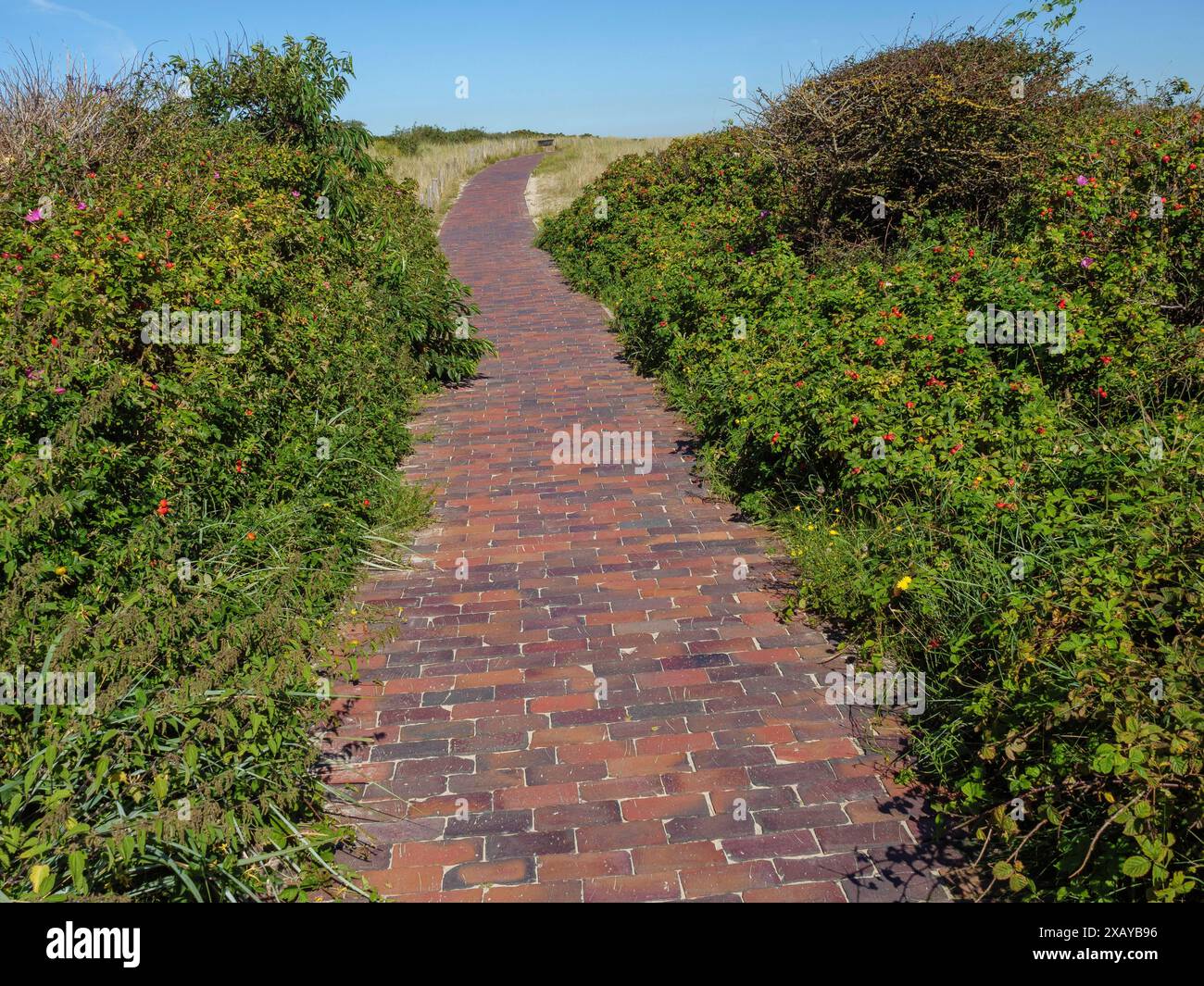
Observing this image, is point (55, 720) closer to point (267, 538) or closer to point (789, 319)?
point (267, 538)

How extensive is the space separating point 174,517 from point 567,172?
29023mm

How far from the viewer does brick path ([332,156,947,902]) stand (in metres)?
3.30

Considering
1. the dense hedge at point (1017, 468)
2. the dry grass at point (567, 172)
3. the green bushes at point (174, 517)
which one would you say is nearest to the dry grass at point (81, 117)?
the green bushes at point (174, 517)

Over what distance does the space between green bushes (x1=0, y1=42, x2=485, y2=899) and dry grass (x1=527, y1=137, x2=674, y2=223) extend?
52.9 ft

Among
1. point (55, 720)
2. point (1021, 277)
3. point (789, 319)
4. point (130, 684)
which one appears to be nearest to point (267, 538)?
point (130, 684)

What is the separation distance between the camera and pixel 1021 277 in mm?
6867

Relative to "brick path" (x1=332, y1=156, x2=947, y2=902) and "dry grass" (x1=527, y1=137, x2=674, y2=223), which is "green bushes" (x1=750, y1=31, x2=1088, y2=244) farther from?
"dry grass" (x1=527, y1=137, x2=674, y2=223)

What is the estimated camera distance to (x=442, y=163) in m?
33.8

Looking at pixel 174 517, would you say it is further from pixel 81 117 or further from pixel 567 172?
pixel 567 172

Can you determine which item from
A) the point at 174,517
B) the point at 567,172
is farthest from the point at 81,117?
the point at 567,172

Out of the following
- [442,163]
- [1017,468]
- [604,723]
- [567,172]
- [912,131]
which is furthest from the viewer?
[442,163]

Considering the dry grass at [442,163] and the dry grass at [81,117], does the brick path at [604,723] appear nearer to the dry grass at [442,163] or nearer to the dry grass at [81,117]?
the dry grass at [81,117]

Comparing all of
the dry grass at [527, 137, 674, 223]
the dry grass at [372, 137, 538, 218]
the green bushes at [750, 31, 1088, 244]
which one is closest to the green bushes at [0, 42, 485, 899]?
the green bushes at [750, 31, 1088, 244]

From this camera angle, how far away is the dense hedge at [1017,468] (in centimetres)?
301
